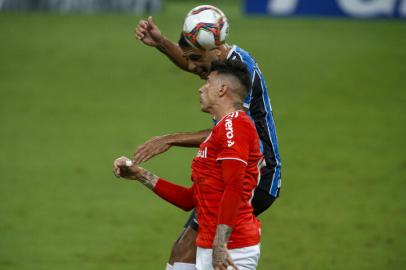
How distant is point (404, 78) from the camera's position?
812 inches

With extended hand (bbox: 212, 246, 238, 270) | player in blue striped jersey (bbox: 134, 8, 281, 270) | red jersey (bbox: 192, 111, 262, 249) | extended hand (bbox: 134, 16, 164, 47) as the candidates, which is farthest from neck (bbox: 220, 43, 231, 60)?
extended hand (bbox: 212, 246, 238, 270)

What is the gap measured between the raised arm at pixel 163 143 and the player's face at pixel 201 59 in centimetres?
46

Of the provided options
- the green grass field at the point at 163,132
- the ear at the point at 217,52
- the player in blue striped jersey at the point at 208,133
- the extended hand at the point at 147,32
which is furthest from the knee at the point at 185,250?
the green grass field at the point at 163,132

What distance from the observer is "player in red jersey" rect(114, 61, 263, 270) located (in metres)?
6.11

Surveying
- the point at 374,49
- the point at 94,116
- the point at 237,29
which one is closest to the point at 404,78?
the point at 374,49

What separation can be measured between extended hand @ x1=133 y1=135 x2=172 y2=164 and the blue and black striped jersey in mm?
675

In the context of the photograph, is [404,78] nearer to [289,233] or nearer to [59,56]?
[59,56]

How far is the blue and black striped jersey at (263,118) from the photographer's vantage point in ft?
23.1

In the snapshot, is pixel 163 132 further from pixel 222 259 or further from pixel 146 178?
pixel 222 259

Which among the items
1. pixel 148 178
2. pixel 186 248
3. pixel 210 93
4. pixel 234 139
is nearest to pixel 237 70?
pixel 210 93

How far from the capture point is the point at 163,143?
699 cm

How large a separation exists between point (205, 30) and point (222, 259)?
1.80 metres

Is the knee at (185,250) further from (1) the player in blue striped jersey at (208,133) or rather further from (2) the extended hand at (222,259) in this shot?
(2) the extended hand at (222,259)

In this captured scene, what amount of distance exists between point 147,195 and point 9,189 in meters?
1.99
